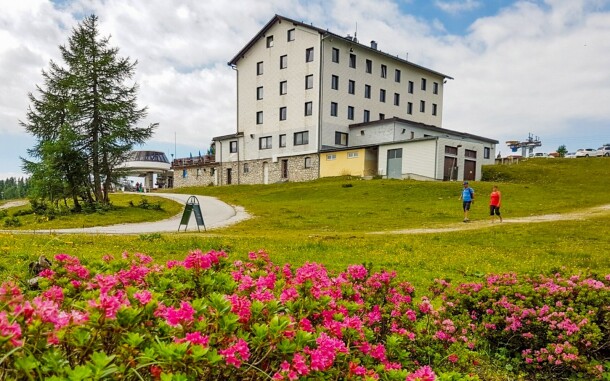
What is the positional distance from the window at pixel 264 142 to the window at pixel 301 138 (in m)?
4.49

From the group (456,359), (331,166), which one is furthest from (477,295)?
(331,166)

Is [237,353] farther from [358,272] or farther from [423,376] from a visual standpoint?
[358,272]

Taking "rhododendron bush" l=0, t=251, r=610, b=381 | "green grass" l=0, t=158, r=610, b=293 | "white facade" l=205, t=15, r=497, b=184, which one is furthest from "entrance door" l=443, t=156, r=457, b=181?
"rhododendron bush" l=0, t=251, r=610, b=381

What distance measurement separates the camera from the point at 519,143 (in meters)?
91.6

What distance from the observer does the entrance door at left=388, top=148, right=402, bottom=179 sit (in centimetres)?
4016

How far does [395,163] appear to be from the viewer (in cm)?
4053

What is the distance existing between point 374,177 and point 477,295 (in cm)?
3628

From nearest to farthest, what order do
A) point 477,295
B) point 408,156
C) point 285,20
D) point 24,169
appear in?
1. point 477,295
2. point 24,169
3. point 408,156
4. point 285,20

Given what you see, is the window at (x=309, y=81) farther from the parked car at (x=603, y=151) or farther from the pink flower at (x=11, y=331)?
the parked car at (x=603, y=151)

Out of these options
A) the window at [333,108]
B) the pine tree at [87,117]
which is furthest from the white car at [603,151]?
the pine tree at [87,117]

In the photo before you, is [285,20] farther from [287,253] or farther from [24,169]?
[287,253]

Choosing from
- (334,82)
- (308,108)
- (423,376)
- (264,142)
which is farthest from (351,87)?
(423,376)

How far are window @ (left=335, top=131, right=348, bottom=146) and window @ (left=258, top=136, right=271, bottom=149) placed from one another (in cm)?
896

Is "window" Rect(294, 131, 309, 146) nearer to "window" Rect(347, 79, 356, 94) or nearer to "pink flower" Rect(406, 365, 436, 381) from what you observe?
"window" Rect(347, 79, 356, 94)
